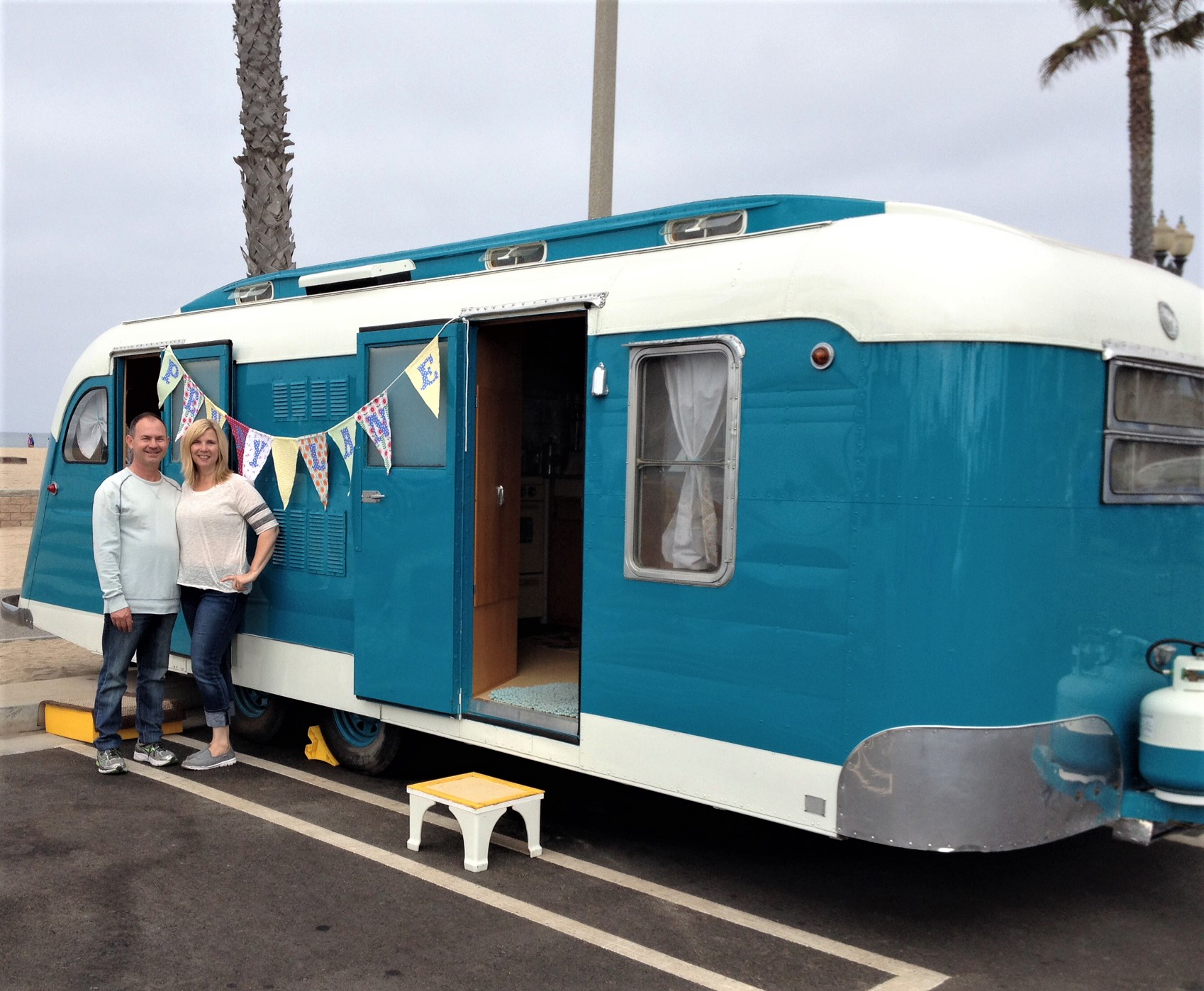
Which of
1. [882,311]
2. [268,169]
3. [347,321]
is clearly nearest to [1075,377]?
[882,311]

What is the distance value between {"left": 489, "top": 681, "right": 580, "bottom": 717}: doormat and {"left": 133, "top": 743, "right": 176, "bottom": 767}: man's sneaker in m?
2.25

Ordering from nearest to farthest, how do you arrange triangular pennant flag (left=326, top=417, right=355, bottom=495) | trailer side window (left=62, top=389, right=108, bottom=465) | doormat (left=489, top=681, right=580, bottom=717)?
doormat (left=489, top=681, right=580, bottom=717) < triangular pennant flag (left=326, top=417, right=355, bottom=495) < trailer side window (left=62, top=389, right=108, bottom=465)

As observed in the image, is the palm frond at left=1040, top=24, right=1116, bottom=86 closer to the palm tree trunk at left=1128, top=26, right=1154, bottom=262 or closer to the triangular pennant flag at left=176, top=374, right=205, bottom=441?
the palm tree trunk at left=1128, top=26, right=1154, bottom=262

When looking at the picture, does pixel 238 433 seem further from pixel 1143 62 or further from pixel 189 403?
pixel 1143 62

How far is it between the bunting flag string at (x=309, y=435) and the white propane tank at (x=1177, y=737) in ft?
11.3

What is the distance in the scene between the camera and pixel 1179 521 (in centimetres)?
486

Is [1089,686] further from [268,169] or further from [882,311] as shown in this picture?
[268,169]

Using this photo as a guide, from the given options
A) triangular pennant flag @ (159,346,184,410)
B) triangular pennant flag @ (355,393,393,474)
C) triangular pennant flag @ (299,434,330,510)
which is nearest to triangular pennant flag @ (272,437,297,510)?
triangular pennant flag @ (299,434,330,510)

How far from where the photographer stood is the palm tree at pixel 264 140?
11328 millimetres

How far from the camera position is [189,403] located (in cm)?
742

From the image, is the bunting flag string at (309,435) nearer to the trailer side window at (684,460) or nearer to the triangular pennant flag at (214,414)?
the triangular pennant flag at (214,414)

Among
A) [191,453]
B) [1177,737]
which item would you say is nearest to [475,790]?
[191,453]

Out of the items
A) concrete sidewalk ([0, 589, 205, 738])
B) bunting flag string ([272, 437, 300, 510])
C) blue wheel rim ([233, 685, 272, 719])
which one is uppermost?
bunting flag string ([272, 437, 300, 510])

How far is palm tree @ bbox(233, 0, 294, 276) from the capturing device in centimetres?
1133
